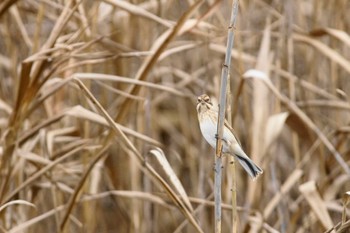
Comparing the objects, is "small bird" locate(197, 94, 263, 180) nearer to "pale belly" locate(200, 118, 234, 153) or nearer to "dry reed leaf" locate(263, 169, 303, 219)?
"pale belly" locate(200, 118, 234, 153)

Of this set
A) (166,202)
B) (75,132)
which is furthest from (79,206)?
(166,202)

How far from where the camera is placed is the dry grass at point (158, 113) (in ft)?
5.32

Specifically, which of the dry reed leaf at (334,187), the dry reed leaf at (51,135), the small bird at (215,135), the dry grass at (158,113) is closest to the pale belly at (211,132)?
the small bird at (215,135)

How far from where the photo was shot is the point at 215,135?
4.15ft

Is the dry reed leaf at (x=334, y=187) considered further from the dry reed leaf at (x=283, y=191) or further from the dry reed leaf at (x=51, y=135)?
the dry reed leaf at (x=51, y=135)

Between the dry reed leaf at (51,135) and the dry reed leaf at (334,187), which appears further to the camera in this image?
the dry reed leaf at (334,187)

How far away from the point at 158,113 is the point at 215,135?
1.47 m

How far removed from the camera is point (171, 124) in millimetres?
2709

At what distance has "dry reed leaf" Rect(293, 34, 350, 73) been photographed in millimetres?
1860

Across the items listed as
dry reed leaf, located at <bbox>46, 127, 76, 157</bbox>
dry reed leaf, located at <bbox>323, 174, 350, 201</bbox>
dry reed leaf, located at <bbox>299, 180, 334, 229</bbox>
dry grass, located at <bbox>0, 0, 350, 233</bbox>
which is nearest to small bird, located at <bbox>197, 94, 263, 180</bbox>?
dry grass, located at <bbox>0, 0, 350, 233</bbox>

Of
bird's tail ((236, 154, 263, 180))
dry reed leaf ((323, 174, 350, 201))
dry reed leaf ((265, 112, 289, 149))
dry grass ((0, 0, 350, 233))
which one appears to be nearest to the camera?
A: bird's tail ((236, 154, 263, 180))

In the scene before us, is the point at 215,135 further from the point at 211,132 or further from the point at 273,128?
the point at 273,128

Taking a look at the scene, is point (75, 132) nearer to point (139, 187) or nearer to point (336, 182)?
point (139, 187)

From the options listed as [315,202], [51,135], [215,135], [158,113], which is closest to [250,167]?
[215,135]
